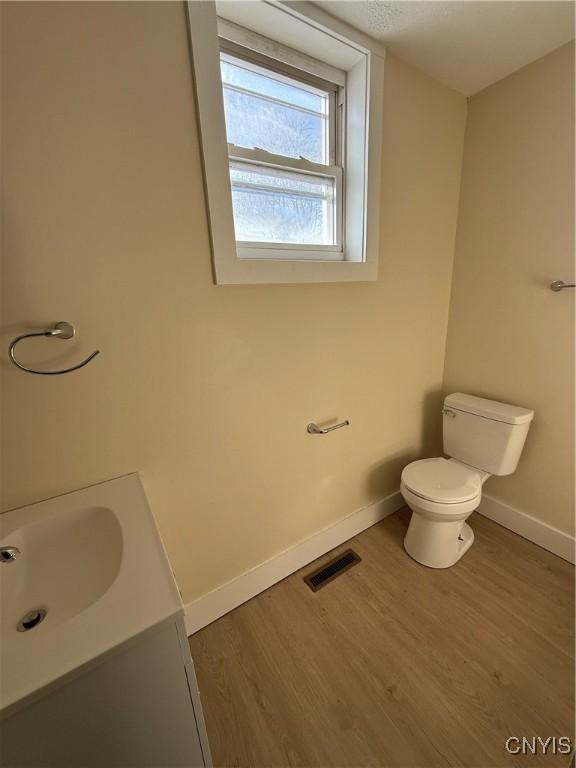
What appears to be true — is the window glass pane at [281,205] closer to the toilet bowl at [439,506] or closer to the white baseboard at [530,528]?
the toilet bowl at [439,506]

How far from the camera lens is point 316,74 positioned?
1236 mm

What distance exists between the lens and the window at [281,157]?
1.15m

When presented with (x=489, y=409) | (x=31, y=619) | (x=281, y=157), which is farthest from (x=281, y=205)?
(x=31, y=619)

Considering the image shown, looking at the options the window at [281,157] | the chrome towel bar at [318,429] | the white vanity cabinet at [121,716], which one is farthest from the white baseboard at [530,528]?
the white vanity cabinet at [121,716]

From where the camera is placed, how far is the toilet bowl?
4.70 ft

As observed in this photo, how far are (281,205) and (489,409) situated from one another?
4.55 ft

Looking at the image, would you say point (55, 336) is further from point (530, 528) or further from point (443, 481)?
point (530, 528)

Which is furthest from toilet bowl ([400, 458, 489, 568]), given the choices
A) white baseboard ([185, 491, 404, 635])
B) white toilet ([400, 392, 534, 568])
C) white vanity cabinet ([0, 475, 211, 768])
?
white vanity cabinet ([0, 475, 211, 768])

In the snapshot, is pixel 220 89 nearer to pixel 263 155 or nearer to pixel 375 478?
pixel 263 155

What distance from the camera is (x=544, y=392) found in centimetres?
153

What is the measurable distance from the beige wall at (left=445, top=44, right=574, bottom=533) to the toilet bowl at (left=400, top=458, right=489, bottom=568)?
0.38 meters

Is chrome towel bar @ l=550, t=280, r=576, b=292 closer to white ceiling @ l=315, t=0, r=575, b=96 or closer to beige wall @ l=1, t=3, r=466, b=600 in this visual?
beige wall @ l=1, t=3, r=466, b=600

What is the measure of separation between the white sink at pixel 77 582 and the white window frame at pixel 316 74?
79cm

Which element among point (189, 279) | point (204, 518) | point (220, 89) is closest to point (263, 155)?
point (220, 89)
